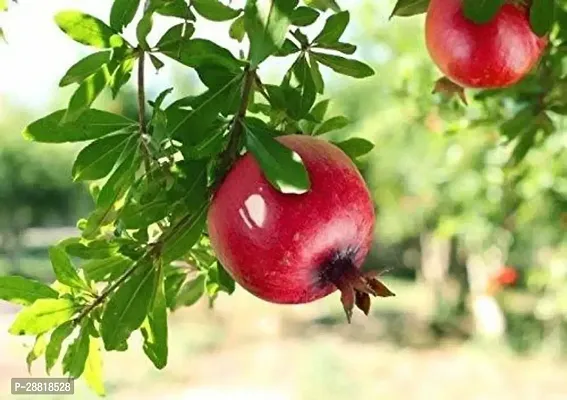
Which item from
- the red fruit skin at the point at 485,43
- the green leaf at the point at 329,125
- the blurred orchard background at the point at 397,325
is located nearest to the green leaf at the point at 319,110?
the green leaf at the point at 329,125

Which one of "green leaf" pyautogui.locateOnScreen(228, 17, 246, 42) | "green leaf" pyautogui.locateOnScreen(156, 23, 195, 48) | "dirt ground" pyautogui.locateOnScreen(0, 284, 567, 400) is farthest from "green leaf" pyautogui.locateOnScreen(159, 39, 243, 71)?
"dirt ground" pyautogui.locateOnScreen(0, 284, 567, 400)

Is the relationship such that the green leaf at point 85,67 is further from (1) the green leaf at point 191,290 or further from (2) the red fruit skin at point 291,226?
(1) the green leaf at point 191,290

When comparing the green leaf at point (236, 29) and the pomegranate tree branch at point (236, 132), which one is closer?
the pomegranate tree branch at point (236, 132)

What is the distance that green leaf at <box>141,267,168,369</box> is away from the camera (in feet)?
2.19

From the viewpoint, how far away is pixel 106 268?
70 cm

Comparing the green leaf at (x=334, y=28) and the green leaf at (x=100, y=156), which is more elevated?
the green leaf at (x=334, y=28)

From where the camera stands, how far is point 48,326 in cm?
71

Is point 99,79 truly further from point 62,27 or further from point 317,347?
point 317,347

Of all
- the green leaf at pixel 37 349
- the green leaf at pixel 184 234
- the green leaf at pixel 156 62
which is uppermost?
the green leaf at pixel 156 62

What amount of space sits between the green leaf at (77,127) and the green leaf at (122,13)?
60 mm

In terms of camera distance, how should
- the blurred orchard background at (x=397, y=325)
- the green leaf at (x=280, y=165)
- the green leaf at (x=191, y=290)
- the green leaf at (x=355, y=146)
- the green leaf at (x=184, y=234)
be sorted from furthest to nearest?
the blurred orchard background at (x=397, y=325) → the green leaf at (x=191, y=290) → the green leaf at (x=355, y=146) → the green leaf at (x=184, y=234) → the green leaf at (x=280, y=165)

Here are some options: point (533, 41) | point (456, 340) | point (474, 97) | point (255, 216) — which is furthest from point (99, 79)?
point (456, 340)

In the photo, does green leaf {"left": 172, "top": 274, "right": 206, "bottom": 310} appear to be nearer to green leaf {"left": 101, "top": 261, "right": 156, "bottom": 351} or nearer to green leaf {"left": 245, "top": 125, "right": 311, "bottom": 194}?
Answer: green leaf {"left": 101, "top": 261, "right": 156, "bottom": 351}

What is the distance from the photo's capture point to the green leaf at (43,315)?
71 centimetres
